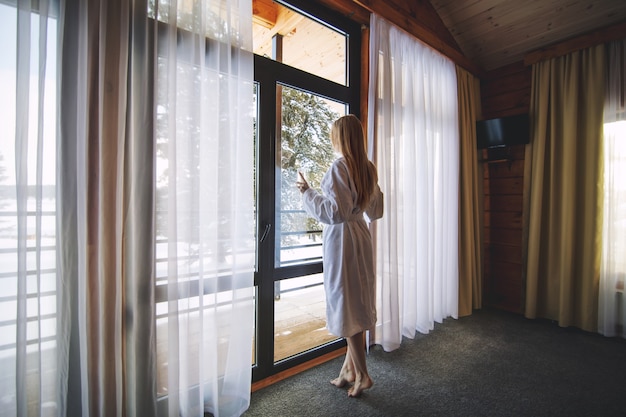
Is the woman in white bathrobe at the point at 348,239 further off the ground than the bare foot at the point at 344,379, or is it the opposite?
the woman in white bathrobe at the point at 348,239

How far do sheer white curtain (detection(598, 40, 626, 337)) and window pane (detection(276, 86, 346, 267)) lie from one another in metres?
2.26

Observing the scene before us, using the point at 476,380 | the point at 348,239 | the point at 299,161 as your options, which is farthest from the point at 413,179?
the point at 476,380

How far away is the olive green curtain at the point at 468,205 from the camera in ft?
9.34

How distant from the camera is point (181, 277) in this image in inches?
52.4

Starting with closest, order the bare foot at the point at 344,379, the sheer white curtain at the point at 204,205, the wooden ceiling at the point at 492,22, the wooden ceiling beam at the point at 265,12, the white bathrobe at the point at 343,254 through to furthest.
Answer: the sheer white curtain at the point at 204,205, the white bathrobe at the point at 343,254, the bare foot at the point at 344,379, the wooden ceiling beam at the point at 265,12, the wooden ceiling at the point at 492,22

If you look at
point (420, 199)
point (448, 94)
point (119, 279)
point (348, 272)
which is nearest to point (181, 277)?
point (119, 279)

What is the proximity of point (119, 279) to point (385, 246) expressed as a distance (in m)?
1.66

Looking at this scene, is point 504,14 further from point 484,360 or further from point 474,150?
point 484,360

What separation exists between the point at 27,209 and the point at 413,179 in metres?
2.30

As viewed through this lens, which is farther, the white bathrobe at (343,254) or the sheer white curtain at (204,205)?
the white bathrobe at (343,254)

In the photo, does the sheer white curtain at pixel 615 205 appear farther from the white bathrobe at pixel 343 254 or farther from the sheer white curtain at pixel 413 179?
the white bathrobe at pixel 343 254

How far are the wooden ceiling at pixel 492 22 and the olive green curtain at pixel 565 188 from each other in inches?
8.7

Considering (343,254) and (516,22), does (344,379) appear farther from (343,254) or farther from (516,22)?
(516,22)

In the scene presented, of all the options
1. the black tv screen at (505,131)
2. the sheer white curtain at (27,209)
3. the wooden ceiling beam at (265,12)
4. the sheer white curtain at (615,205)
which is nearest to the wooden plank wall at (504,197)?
the black tv screen at (505,131)
